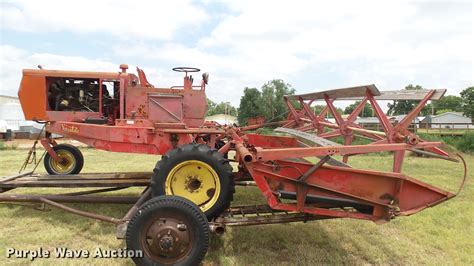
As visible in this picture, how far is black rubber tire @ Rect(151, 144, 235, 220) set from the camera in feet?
12.1

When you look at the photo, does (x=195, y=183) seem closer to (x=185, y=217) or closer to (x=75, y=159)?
(x=185, y=217)

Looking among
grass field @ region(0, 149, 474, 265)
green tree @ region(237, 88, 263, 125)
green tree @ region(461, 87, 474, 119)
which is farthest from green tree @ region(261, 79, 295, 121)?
grass field @ region(0, 149, 474, 265)

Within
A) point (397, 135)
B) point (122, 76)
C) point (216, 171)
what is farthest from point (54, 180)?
point (397, 135)

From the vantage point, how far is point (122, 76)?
5746 mm

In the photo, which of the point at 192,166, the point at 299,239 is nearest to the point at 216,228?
the point at 192,166

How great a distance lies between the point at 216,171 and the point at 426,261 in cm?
238

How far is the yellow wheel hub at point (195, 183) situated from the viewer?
3.76m

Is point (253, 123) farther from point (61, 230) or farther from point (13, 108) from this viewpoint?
point (13, 108)

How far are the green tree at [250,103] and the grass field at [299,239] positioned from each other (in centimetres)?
3633

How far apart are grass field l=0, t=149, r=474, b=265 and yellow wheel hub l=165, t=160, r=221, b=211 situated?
0.53 metres

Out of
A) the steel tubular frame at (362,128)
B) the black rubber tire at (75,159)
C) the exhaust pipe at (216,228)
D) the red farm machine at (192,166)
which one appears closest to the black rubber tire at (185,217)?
the red farm machine at (192,166)

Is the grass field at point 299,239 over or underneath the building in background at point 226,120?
underneath

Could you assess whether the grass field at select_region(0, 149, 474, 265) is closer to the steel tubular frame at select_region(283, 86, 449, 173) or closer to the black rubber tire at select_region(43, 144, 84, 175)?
the steel tubular frame at select_region(283, 86, 449, 173)

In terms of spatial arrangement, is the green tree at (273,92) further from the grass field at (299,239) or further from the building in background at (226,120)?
the grass field at (299,239)
